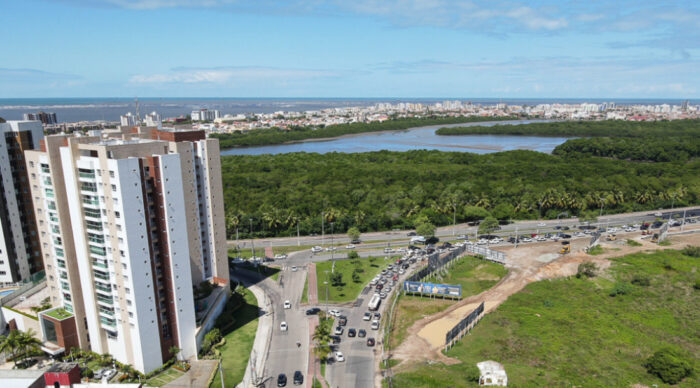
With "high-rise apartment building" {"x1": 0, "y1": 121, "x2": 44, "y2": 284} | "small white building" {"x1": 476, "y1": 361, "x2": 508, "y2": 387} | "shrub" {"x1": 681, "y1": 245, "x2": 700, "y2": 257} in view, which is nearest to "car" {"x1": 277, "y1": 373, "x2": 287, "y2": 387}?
"small white building" {"x1": 476, "y1": 361, "x2": 508, "y2": 387}

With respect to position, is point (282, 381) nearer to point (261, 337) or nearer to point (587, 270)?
point (261, 337)

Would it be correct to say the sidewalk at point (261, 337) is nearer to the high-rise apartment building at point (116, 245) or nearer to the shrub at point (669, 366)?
the high-rise apartment building at point (116, 245)

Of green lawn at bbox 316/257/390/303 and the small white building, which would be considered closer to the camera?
the small white building

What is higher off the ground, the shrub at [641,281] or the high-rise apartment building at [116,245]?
the high-rise apartment building at [116,245]

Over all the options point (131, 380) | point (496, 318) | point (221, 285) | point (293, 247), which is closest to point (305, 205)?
point (293, 247)

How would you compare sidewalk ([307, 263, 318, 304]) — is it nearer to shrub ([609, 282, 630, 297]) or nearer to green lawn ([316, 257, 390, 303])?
green lawn ([316, 257, 390, 303])

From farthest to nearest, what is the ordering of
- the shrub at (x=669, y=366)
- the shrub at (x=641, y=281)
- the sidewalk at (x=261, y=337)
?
1. the shrub at (x=641, y=281)
2. the sidewalk at (x=261, y=337)
3. the shrub at (x=669, y=366)

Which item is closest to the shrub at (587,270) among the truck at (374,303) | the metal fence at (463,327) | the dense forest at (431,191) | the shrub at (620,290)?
the shrub at (620,290)
